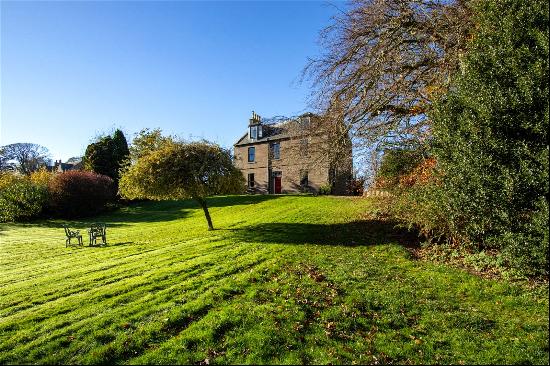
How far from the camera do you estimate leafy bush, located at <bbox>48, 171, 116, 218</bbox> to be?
35656mm

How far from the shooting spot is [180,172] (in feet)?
58.9

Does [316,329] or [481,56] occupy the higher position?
[481,56]

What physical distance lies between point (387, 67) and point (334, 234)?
725 centimetres

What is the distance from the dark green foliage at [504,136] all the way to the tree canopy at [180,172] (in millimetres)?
11866

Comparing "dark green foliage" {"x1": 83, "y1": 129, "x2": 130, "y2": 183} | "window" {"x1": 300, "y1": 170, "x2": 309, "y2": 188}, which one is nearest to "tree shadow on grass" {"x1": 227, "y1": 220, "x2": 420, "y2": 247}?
"window" {"x1": 300, "y1": 170, "x2": 309, "y2": 188}

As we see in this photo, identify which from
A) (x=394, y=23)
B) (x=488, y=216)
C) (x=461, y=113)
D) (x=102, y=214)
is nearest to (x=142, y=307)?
(x=488, y=216)

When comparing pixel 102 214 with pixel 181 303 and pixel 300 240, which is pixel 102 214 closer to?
pixel 300 240

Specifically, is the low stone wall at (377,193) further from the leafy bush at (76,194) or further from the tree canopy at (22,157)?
the tree canopy at (22,157)

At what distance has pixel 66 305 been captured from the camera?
809 centimetres

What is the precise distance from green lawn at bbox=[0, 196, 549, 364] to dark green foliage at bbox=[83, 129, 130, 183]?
33992 millimetres

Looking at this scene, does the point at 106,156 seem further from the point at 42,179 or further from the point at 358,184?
→ the point at 358,184

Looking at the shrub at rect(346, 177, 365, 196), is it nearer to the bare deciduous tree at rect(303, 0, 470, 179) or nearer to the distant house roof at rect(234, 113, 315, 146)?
the bare deciduous tree at rect(303, 0, 470, 179)

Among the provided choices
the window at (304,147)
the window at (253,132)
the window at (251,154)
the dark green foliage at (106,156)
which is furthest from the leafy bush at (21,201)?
the window at (304,147)

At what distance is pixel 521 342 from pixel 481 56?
624 cm
